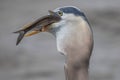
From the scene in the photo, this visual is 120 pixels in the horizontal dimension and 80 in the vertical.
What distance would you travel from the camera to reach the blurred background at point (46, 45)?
5.01m

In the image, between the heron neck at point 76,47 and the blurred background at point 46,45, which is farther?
→ the blurred background at point 46,45

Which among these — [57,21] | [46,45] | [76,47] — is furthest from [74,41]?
[46,45]

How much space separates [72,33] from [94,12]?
4184 mm

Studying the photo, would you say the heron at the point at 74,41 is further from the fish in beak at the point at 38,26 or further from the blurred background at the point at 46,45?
the blurred background at the point at 46,45

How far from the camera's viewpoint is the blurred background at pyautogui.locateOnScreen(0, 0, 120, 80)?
5008 millimetres

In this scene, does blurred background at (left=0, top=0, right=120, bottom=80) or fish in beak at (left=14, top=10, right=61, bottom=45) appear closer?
fish in beak at (left=14, top=10, right=61, bottom=45)

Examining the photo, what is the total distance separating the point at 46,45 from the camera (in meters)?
5.56

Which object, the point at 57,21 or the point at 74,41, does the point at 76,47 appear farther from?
the point at 57,21

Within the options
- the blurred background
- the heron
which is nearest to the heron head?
the heron

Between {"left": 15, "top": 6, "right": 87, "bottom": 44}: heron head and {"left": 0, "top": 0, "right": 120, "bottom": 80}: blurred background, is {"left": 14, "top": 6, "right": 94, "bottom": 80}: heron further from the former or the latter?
{"left": 0, "top": 0, "right": 120, "bottom": 80}: blurred background

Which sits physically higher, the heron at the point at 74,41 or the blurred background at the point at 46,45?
the heron at the point at 74,41

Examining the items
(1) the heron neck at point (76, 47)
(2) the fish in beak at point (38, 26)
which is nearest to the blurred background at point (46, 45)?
(2) the fish in beak at point (38, 26)

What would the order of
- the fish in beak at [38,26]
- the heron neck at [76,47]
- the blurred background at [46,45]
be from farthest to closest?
the blurred background at [46,45] < the fish in beak at [38,26] < the heron neck at [76,47]

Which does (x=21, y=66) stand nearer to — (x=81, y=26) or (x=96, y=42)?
(x=96, y=42)
